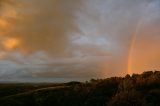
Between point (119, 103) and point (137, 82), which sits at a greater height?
point (137, 82)

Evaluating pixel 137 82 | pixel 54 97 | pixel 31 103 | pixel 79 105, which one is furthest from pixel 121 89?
pixel 31 103

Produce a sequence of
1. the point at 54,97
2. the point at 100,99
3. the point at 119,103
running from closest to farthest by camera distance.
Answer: the point at 119,103 < the point at 100,99 < the point at 54,97

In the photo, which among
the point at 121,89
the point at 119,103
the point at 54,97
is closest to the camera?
the point at 119,103

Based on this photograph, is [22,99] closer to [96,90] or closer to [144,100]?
[96,90]

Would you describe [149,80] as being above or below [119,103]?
above

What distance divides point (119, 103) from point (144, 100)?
2614 millimetres

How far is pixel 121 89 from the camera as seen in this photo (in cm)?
4219

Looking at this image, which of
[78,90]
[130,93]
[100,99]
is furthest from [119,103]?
[78,90]

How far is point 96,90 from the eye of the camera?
44688 millimetres

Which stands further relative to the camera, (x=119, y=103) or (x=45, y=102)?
(x=45, y=102)

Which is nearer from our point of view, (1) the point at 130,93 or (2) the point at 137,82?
(1) the point at 130,93

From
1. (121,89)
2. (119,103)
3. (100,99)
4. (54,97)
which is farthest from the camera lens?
(54,97)

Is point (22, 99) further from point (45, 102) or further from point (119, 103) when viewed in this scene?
point (119, 103)

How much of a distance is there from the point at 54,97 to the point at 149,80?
42.8ft
